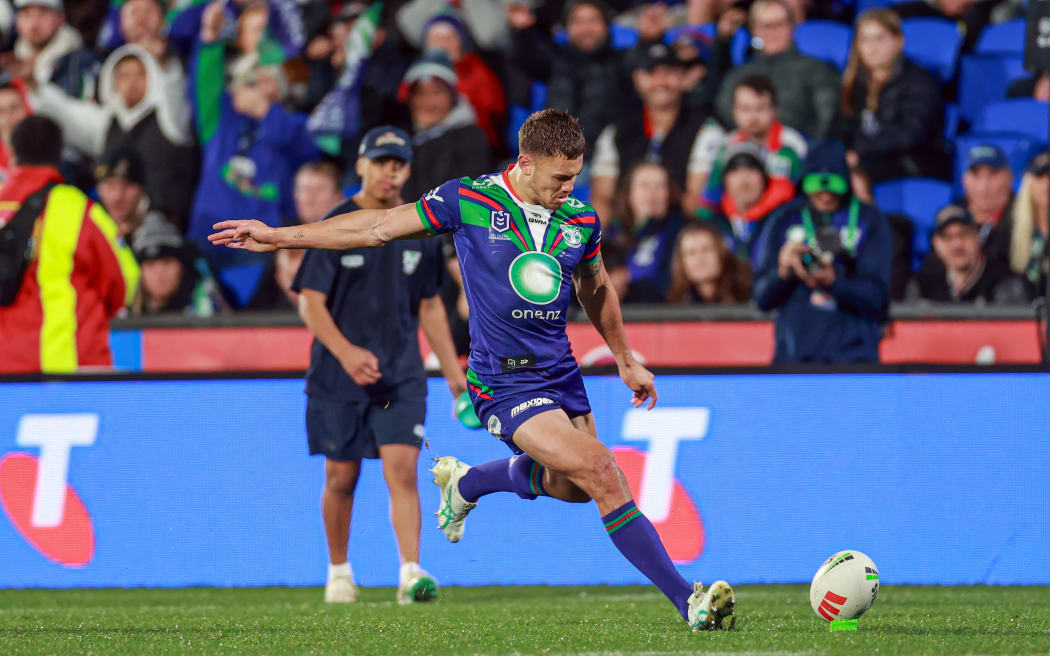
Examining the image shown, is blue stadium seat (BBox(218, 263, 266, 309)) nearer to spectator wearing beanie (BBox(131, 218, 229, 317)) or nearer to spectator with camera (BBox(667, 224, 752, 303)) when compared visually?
spectator wearing beanie (BBox(131, 218, 229, 317))

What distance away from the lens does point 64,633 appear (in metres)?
5.74

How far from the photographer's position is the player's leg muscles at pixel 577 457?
17.8ft

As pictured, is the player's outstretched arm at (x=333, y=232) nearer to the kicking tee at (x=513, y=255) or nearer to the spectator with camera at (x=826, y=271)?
the kicking tee at (x=513, y=255)

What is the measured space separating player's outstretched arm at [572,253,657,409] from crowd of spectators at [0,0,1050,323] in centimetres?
→ 432

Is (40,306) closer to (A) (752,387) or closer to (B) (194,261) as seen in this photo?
(B) (194,261)

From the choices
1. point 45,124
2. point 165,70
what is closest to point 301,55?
point 165,70

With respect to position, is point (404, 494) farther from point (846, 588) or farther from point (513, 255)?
point (846, 588)

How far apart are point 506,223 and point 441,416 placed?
289cm

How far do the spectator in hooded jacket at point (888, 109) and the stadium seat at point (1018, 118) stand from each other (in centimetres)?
55

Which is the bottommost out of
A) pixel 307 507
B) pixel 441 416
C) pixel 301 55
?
pixel 307 507

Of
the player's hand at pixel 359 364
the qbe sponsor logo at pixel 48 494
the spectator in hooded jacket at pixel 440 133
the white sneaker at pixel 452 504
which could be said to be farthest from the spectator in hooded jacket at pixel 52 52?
the white sneaker at pixel 452 504

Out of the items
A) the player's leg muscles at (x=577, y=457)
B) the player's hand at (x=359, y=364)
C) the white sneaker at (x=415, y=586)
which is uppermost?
the player's leg muscles at (x=577, y=457)

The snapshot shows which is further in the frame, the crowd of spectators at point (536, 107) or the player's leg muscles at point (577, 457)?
the crowd of spectators at point (536, 107)

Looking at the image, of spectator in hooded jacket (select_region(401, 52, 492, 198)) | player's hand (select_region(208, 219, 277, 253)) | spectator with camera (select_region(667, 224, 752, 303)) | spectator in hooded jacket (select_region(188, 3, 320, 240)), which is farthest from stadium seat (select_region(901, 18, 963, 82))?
player's hand (select_region(208, 219, 277, 253))
